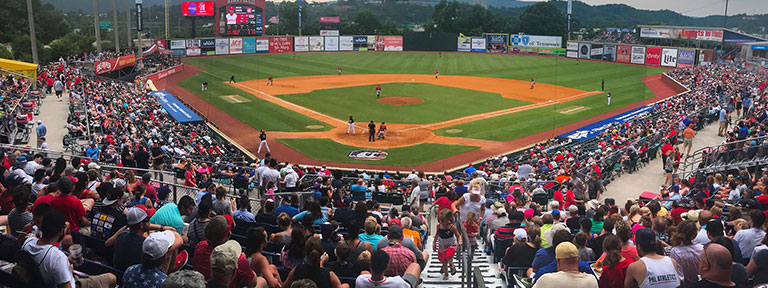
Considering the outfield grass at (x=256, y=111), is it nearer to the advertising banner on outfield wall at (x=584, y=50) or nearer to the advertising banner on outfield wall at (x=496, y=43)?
the advertising banner on outfield wall at (x=496, y=43)

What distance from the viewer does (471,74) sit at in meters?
65.2

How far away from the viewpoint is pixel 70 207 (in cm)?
775

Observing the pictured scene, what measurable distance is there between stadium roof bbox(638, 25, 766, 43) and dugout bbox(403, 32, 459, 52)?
31.1 m

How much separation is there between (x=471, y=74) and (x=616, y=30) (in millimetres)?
77479

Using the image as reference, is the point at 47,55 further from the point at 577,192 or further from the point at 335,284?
the point at 335,284

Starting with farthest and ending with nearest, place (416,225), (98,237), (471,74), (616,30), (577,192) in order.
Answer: (616,30), (471,74), (577,192), (416,225), (98,237)

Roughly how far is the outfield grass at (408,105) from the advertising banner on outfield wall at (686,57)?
31.3 m

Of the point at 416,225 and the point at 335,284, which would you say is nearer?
the point at 335,284

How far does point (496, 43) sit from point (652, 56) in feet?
85.1

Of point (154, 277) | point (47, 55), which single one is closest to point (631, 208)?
point (154, 277)

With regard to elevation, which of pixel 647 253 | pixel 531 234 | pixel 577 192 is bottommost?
pixel 577 192

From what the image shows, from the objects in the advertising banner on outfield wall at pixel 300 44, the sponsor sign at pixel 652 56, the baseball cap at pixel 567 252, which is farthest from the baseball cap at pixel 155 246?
the advertising banner on outfield wall at pixel 300 44

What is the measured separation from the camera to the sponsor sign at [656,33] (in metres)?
87.6

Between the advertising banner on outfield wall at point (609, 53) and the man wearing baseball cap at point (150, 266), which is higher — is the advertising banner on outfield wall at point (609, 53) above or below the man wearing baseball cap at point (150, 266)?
above
